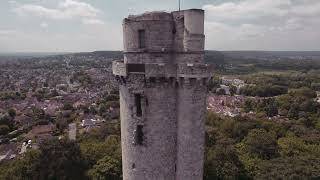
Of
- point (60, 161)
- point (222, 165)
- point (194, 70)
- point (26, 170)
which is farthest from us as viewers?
point (222, 165)

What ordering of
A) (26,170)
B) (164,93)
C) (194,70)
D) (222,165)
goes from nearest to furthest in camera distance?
1. (194,70)
2. (164,93)
3. (26,170)
4. (222,165)

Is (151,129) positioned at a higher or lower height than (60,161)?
higher

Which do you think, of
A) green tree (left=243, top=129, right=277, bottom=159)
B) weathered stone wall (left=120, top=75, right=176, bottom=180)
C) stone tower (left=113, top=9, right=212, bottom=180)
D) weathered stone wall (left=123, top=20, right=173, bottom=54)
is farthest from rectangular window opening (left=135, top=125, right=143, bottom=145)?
green tree (left=243, top=129, right=277, bottom=159)

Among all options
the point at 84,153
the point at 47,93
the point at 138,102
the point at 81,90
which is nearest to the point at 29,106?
the point at 47,93

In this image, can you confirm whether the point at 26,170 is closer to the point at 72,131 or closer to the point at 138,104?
the point at 138,104

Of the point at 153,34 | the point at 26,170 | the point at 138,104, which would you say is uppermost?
the point at 153,34

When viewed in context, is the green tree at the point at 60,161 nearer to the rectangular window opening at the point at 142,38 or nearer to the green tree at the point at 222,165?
the green tree at the point at 222,165

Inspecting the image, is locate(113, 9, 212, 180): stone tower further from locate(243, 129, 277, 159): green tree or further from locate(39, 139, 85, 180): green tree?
locate(243, 129, 277, 159): green tree

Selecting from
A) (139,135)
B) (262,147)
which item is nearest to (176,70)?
(139,135)

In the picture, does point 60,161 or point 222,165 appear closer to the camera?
point 60,161
